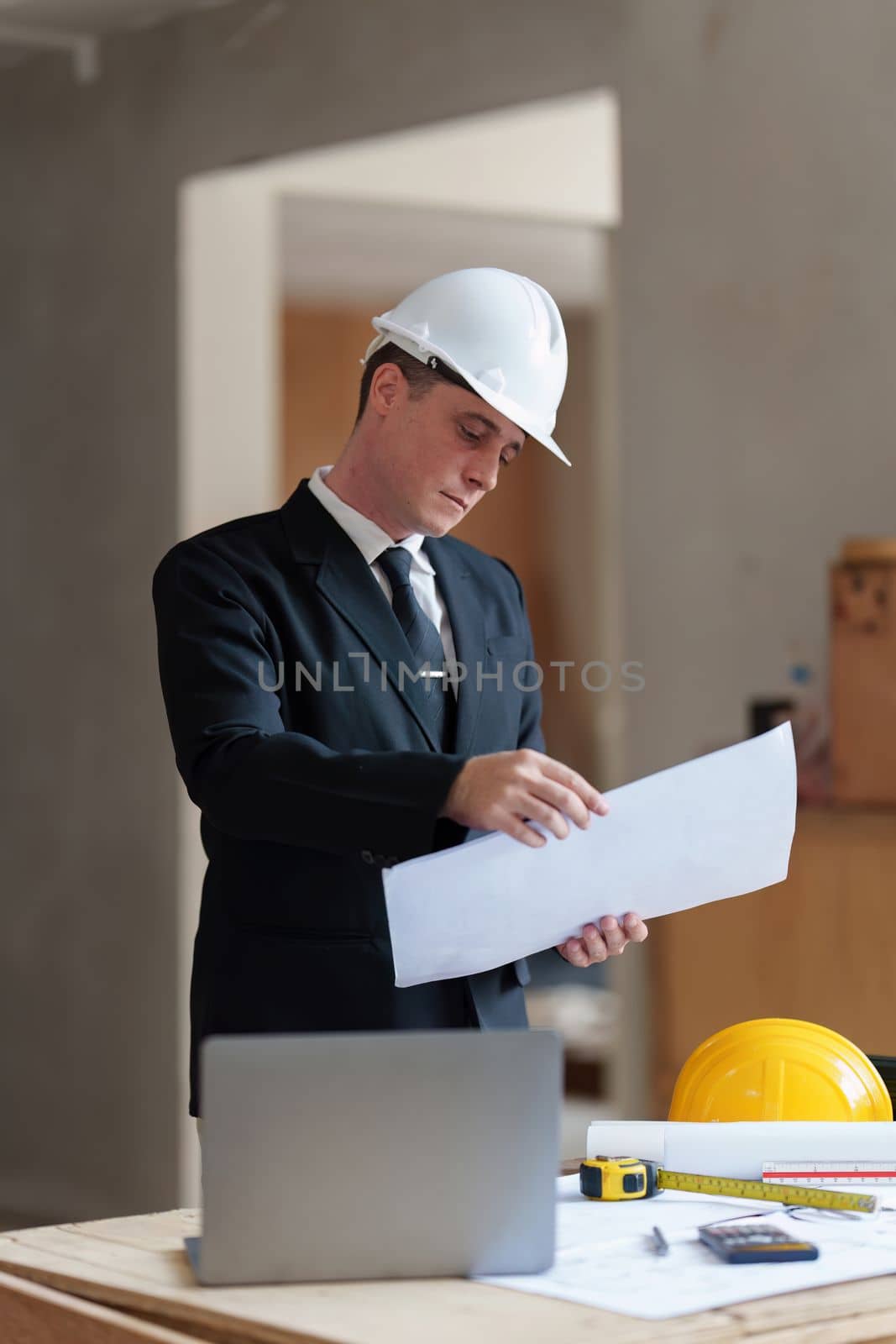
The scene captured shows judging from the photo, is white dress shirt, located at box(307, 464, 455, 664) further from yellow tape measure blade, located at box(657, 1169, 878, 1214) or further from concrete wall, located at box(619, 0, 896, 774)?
concrete wall, located at box(619, 0, 896, 774)

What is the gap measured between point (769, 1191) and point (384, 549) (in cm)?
82

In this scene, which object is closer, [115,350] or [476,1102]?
[476,1102]

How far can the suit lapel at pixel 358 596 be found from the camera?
6.49 feet

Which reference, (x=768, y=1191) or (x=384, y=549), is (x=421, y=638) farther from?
(x=768, y=1191)

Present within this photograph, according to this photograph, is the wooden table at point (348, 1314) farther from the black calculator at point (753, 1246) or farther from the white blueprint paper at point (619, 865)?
the white blueprint paper at point (619, 865)

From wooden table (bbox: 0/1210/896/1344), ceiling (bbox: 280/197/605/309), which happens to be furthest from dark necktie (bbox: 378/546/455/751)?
ceiling (bbox: 280/197/605/309)

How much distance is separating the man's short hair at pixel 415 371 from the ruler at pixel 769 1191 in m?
0.82

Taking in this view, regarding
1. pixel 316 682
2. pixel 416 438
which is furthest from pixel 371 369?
pixel 316 682

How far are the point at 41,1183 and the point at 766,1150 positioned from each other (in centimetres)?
388

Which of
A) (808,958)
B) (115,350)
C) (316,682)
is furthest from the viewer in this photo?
(115,350)

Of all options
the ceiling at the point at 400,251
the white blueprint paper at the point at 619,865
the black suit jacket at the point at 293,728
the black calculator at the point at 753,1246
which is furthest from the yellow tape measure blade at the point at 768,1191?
the ceiling at the point at 400,251

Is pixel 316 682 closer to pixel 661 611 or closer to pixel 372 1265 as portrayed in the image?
pixel 372 1265

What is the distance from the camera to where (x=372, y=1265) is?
1.34m

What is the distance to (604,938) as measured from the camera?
180 centimetres
